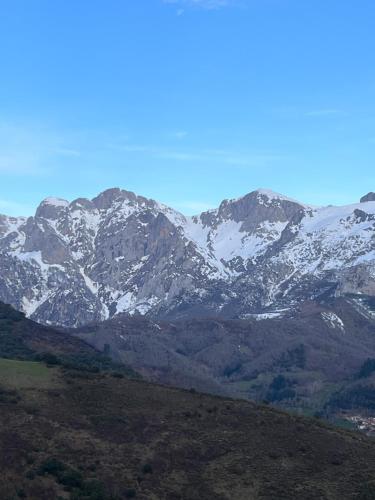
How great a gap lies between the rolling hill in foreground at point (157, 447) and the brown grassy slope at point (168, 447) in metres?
0.13

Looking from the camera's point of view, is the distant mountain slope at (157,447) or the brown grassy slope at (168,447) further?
the brown grassy slope at (168,447)

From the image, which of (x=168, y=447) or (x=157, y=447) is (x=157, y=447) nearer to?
(x=157, y=447)

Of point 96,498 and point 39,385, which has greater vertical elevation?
point 39,385

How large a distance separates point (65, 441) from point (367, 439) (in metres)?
45.6

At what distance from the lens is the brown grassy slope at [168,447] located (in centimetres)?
10650

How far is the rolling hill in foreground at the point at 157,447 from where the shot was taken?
106m

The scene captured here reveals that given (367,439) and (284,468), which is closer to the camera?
(284,468)

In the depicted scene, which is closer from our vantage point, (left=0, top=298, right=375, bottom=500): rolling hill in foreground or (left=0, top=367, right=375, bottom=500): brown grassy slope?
(left=0, top=298, right=375, bottom=500): rolling hill in foreground

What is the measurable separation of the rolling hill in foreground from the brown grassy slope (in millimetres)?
133

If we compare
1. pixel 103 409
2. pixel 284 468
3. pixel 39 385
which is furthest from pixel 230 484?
pixel 39 385

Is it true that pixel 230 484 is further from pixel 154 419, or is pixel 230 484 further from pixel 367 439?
pixel 367 439

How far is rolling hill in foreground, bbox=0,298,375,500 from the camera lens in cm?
10594

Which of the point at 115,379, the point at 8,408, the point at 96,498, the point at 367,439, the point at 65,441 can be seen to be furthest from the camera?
the point at 115,379

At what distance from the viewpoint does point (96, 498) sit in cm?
10006
